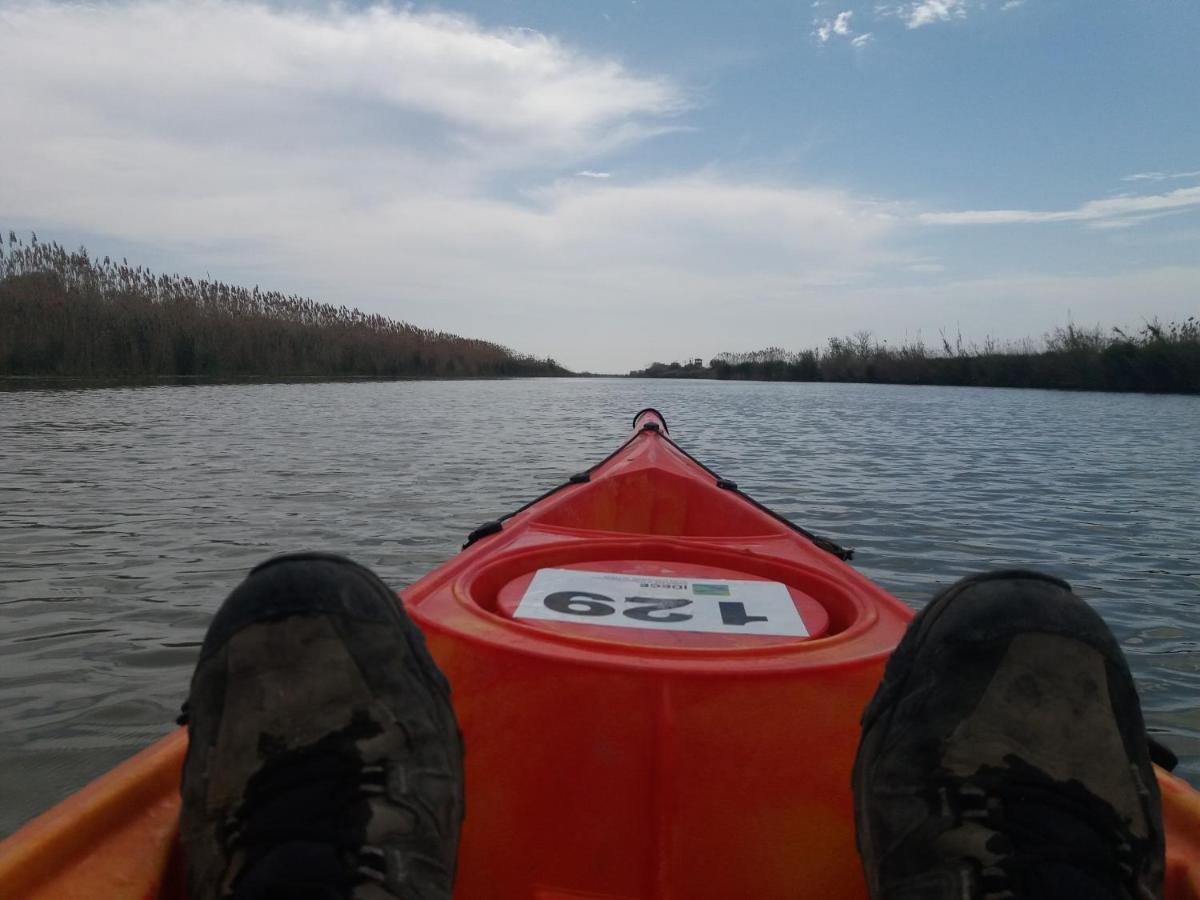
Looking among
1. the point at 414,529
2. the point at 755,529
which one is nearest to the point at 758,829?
the point at 755,529

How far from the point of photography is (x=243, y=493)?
6473mm

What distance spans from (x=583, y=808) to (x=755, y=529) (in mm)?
1970

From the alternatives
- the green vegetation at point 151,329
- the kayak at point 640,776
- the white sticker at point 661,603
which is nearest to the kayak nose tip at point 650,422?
the white sticker at point 661,603

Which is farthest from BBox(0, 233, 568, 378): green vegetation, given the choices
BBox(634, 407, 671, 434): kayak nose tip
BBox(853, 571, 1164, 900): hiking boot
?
BBox(853, 571, 1164, 900): hiking boot

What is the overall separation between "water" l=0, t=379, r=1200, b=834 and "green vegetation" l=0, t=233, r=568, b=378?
7467 mm

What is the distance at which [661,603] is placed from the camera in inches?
73.4

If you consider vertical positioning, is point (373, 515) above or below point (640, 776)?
below

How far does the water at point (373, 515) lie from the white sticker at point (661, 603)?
1.62 metres

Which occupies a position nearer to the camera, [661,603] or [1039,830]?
[1039,830]

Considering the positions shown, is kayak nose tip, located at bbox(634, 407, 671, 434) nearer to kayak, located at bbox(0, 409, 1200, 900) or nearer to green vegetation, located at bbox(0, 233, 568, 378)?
kayak, located at bbox(0, 409, 1200, 900)

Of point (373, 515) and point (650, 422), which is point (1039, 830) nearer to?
point (650, 422)

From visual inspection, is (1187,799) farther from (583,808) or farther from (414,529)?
(414,529)

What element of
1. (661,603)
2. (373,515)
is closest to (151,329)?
(373,515)

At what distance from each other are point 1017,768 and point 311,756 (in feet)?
3.20
